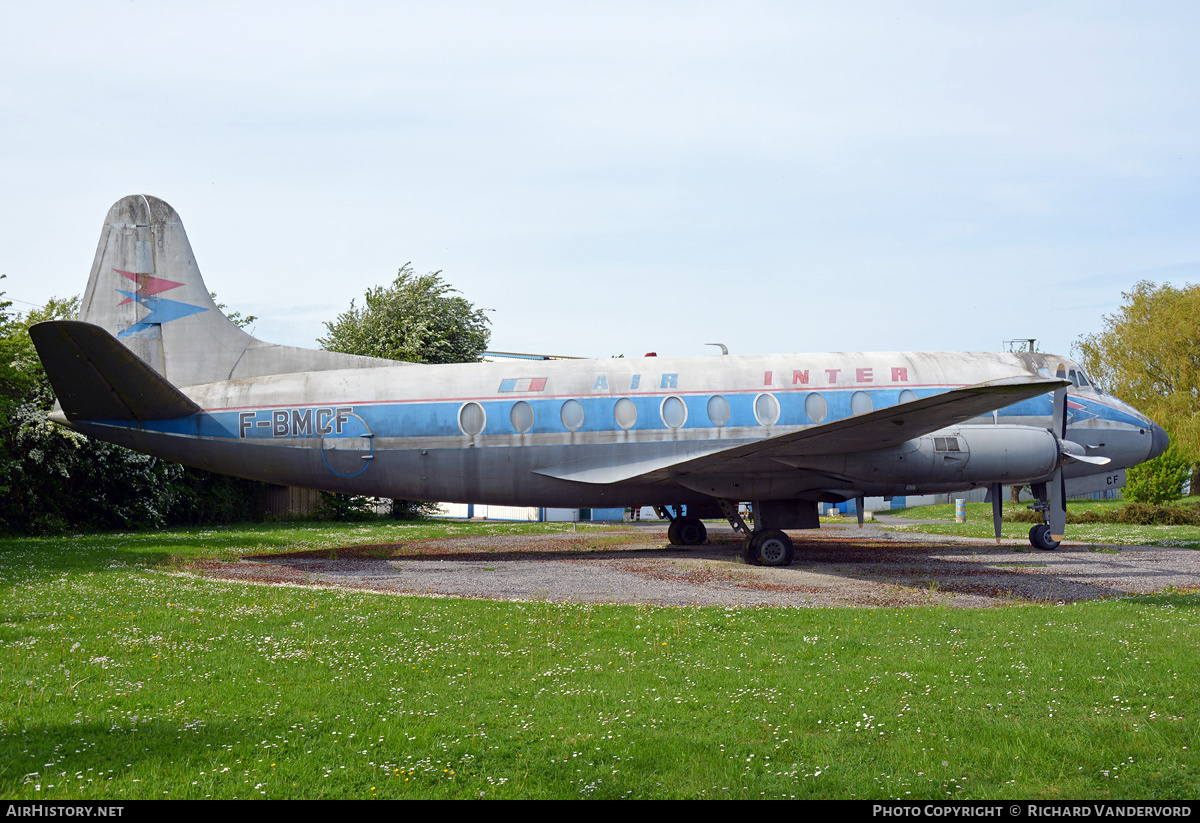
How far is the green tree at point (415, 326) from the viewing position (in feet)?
136

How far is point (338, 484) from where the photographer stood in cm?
1831

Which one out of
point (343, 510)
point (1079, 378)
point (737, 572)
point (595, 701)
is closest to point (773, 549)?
point (737, 572)

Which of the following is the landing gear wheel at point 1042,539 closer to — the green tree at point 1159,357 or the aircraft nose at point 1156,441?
the aircraft nose at point 1156,441

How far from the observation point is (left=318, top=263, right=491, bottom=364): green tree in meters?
41.3

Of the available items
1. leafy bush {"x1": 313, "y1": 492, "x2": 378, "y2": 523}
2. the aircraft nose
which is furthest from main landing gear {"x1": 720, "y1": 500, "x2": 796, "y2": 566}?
leafy bush {"x1": 313, "y1": 492, "x2": 378, "y2": 523}

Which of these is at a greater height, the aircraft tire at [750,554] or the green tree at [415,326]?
the green tree at [415,326]

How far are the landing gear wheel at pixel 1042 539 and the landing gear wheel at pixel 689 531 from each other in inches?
322

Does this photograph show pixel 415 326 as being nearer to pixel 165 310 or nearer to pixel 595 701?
pixel 165 310

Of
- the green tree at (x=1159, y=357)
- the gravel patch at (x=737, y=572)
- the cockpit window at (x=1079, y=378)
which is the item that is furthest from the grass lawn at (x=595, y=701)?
the green tree at (x=1159, y=357)

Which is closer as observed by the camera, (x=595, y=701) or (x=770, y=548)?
(x=595, y=701)

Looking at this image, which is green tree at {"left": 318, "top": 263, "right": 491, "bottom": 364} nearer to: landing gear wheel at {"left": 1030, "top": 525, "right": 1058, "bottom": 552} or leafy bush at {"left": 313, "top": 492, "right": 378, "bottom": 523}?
leafy bush at {"left": 313, "top": 492, "right": 378, "bottom": 523}

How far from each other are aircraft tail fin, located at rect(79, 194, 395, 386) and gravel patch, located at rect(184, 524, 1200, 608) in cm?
455

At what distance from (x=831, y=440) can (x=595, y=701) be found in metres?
9.92

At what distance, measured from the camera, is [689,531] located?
2261cm
